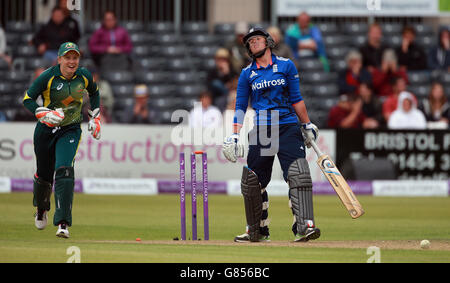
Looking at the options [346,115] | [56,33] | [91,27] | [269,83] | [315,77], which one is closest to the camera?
[269,83]

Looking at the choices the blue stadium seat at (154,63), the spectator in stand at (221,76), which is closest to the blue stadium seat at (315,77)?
the spectator in stand at (221,76)

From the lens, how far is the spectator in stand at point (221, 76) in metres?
18.8

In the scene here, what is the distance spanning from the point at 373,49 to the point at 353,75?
874 mm

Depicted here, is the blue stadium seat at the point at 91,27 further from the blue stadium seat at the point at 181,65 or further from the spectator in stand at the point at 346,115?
the spectator in stand at the point at 346,115

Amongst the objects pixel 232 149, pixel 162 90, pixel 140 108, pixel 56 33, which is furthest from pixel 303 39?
pixel 232 149

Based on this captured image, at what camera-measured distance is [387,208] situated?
15.1 meters

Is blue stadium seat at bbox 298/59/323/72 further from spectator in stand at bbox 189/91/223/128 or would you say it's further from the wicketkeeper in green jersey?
the wicketkeeper in green jersey

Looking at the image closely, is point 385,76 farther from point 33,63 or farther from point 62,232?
point 62,232

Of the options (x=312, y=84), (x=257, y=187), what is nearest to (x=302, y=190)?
(x=257, y=187)

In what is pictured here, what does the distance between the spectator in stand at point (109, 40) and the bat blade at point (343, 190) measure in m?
10.9

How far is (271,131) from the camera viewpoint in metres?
9.55

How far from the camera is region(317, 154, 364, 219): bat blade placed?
31.8 feet

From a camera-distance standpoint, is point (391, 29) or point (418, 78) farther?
point (391, 29)
